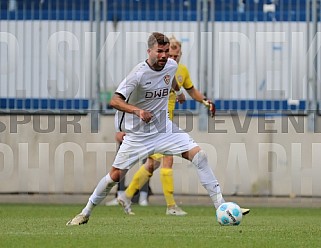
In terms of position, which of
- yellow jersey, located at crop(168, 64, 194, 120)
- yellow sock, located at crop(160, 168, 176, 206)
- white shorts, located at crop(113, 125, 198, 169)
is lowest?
yellow sock, located at crop(160, 168, 176, 206)

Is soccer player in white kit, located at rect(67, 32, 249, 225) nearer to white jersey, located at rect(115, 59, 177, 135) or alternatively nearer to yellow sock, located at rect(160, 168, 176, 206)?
white jersey, located at rect(115, 59, 177, 135)

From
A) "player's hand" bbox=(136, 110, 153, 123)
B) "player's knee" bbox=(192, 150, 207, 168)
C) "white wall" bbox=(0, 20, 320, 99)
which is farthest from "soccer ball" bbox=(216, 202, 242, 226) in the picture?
"white wall" bbox=(0, 20, 320, 99)

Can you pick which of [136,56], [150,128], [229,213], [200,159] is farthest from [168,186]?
[136,56]

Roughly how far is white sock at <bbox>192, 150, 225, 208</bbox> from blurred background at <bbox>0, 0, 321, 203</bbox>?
5637 mm

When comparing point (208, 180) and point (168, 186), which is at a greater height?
point (208, 180)

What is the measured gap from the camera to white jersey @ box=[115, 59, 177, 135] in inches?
444

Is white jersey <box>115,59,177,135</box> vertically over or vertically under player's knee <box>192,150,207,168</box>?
over

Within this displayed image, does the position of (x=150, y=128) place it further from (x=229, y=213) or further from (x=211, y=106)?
(x=229, y=213)

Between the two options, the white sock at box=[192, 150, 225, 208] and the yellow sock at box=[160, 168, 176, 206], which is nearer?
the white sock at box=[192, 150, 225, 208]

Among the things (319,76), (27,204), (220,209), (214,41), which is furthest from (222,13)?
(220,209)

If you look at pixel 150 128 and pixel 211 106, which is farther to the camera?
pixel 211 106

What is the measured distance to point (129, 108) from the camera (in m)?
10.8

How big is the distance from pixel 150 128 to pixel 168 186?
2.72 meters

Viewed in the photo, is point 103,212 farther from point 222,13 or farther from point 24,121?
point 222,13
